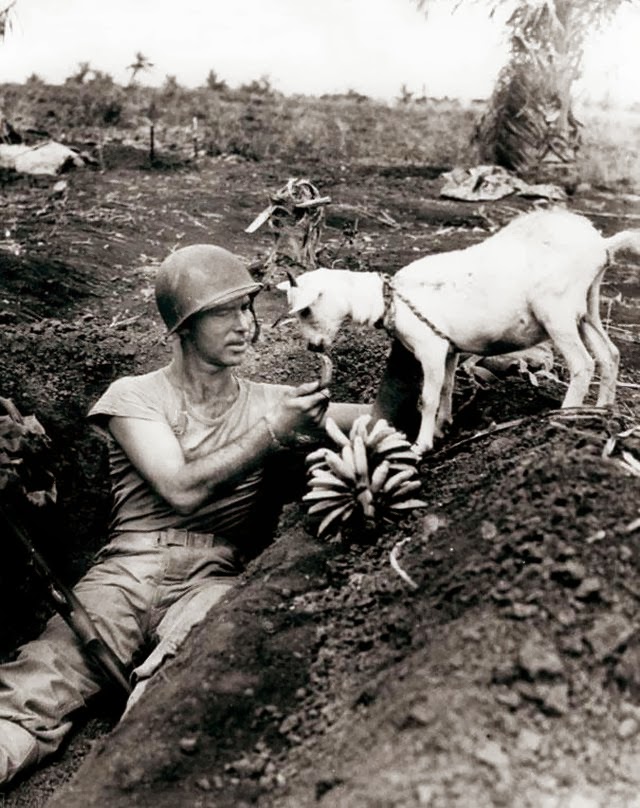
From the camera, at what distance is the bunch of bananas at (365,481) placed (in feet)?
9.55

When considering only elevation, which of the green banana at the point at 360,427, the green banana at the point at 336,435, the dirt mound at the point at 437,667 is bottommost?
the dirt mound at the point at 437,667

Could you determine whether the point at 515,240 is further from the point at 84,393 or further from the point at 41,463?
the point at 84,393

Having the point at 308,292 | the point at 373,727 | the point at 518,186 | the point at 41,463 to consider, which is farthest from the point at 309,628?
the point at 518,186

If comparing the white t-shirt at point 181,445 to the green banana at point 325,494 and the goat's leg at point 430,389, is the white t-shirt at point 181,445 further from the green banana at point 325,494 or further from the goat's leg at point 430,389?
the goat's leg at point 430,389

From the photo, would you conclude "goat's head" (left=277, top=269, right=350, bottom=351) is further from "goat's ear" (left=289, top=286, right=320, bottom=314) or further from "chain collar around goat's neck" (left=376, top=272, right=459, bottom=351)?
"chain collar around goat's neck" (left=376, top=272, right=459, bottom=351)

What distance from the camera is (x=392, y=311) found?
3.10 m

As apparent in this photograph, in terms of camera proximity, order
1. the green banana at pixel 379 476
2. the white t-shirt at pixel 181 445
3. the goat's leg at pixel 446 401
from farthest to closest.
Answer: the white t-shirt at pixel 181 445 < the goat's leg at pixel 446 401 < the green banana at pixel 379 476

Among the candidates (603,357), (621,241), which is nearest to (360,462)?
(603,357)

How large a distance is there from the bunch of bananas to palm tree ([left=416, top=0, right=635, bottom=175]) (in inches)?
410

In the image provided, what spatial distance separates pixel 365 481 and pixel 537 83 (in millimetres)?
11599

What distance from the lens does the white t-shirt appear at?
140 inches

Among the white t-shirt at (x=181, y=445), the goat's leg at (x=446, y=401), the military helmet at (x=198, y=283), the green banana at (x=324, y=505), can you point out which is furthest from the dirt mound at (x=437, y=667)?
the military helmet at (x=198, y=283)

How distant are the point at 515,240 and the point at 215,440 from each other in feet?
4.90

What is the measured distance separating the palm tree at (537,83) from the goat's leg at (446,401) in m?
9.87
